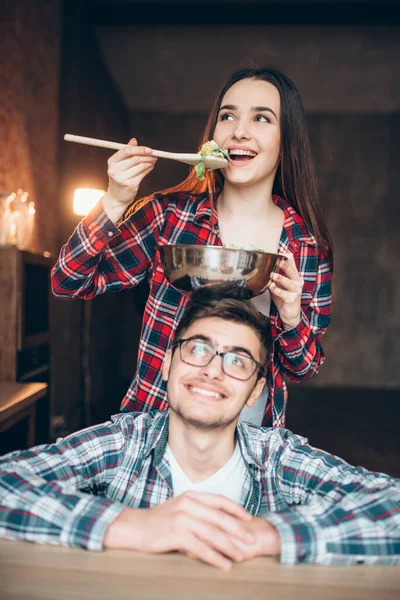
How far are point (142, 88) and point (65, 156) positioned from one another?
92.3 inches

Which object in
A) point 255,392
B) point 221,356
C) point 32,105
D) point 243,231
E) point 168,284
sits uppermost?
point 32,105

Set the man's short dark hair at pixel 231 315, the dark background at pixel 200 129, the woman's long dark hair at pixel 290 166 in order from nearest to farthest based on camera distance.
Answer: the man's short dark hair at pixel 231 315 < the woman's long dark hair at pixel 290 166 < the dark background at pixel 200 129

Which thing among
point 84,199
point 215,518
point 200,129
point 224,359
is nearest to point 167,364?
point 224,359

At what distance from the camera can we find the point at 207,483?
1.28 m

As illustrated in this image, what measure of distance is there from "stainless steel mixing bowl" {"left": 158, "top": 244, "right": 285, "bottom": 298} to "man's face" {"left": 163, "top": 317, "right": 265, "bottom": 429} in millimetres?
148

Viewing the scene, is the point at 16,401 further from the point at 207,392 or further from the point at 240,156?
the point at 240,156

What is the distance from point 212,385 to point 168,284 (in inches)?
17.3

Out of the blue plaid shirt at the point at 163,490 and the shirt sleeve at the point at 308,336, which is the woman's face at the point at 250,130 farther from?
the blue plaid shirt at the point at 163,490

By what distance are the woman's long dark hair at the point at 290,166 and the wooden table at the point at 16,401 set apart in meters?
0.76

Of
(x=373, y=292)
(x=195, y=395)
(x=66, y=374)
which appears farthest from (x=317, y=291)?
(x=373, y=292)

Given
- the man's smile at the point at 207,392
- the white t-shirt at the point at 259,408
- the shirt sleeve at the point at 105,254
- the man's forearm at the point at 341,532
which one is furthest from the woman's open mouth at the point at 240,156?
the man's forearm at the point at 341,532

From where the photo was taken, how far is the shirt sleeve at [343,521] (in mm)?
940

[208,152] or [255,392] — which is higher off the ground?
[208,152]

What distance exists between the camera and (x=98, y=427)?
50.8 inches
